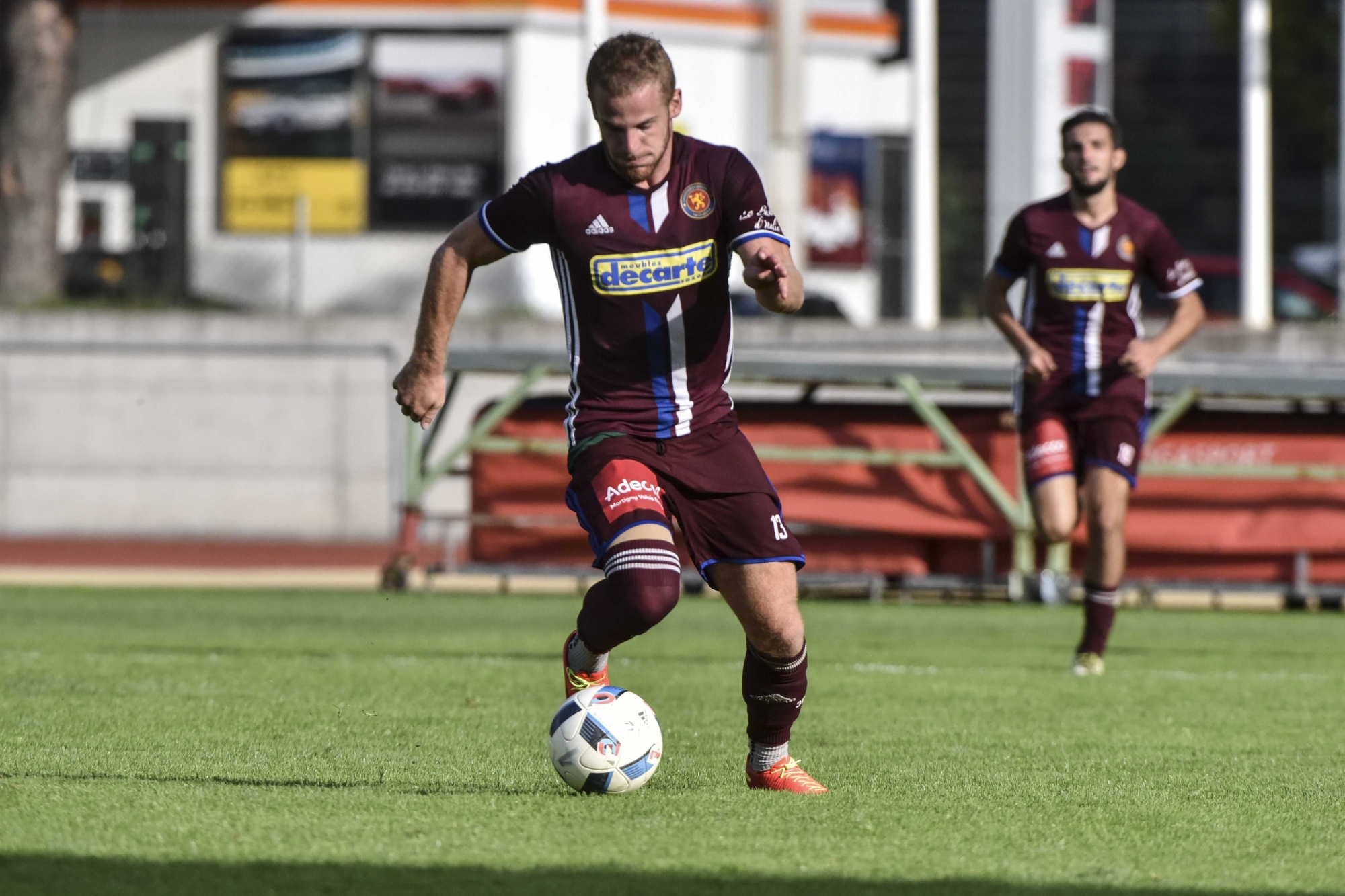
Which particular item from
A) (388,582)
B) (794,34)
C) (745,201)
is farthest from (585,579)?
(794,34)

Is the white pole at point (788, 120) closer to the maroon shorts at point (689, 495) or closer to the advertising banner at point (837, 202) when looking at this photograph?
the advertising banner at point (837, 202)

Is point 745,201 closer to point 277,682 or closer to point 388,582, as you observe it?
point 277,682

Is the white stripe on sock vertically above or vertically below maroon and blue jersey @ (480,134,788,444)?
below

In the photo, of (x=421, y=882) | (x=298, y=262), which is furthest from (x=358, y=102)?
(x=421, y=882)

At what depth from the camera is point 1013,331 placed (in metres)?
9.05

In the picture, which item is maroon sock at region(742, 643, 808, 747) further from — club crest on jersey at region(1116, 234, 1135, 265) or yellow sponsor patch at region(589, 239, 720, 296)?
club crest on jersey at region(1116, 234, 1135, 265)

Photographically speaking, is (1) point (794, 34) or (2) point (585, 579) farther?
(1) point (794, 34)

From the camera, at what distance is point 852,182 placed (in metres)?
31.1

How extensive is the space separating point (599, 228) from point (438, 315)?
1.54 ft

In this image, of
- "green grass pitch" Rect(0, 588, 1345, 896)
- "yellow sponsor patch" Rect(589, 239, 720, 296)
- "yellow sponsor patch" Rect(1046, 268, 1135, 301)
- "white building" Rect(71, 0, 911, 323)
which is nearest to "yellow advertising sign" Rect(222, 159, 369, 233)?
"white building" Rect(71, 0, 911, 323)

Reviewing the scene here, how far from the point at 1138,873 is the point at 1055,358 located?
514 centimetres

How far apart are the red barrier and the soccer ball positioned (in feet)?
27.9

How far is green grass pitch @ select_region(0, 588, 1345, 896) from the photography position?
13.6ft

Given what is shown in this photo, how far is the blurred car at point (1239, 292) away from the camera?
22578 millimetres
